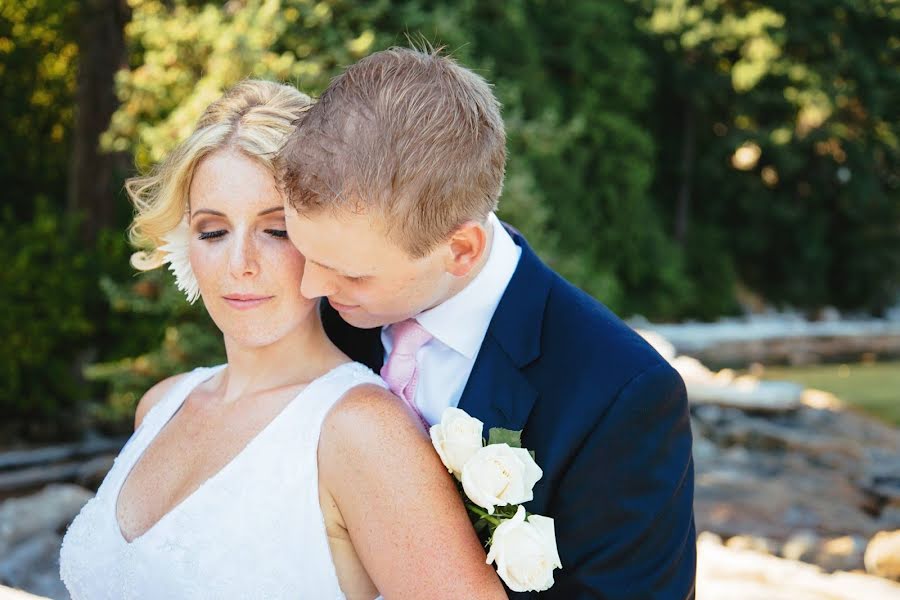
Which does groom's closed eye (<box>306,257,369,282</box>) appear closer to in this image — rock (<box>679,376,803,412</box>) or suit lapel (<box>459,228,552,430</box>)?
suit lapel (<box>459,228,552,430</box>)

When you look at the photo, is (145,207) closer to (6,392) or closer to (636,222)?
(6,392)

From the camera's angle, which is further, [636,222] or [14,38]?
[636,222]

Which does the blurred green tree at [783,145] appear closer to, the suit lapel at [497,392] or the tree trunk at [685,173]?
the tree trunk at [685,173]

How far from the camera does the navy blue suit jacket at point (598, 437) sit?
83.0 inches

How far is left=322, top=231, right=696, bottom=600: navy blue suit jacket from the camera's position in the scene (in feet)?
6.91

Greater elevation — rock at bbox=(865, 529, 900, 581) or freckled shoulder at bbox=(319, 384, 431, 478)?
freckled shoulder at bbox=(319, 384, 431, 478)

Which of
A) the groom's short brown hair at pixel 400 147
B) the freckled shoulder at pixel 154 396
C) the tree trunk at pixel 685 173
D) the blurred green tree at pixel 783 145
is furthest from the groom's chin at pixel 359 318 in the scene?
the tree trunk at pixel 685 173

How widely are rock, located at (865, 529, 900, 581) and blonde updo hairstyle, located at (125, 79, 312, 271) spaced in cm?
599

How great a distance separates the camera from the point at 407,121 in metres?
1.95

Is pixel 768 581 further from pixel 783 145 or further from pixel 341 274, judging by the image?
pixel 783 145

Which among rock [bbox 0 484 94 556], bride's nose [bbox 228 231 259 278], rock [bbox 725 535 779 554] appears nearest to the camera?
bride's nose [bbox 228 231 259 278]

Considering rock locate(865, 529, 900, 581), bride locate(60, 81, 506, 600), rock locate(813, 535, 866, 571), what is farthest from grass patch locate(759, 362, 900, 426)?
bride locate(60, 81, 506, 600)

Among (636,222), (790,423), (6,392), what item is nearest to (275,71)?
(6,392)

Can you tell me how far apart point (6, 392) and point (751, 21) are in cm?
2037
